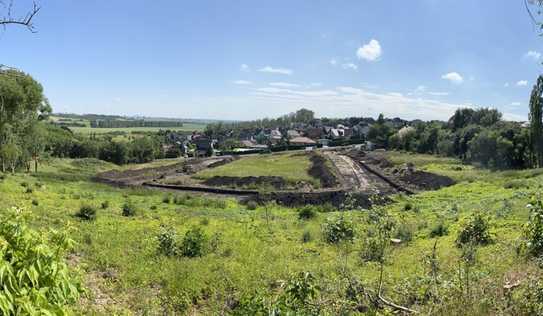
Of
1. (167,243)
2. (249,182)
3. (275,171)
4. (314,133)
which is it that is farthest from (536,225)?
(314,133)

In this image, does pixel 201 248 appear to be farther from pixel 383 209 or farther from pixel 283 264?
pixel 383 209

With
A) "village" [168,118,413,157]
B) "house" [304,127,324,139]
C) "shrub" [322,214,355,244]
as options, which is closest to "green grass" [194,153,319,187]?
"village" [168,118,413,157]

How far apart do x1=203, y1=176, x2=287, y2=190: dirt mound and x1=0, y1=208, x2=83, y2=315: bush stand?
38.6 metres

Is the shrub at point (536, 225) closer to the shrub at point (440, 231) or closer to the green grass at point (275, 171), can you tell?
the shrub at point (440, 231)

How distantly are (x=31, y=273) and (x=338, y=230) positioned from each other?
26.7 ft

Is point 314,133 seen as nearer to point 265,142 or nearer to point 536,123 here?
point 265,142

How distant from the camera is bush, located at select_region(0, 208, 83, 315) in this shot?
2.08 m

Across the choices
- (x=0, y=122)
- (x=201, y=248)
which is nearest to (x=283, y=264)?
(x=201, y=248)

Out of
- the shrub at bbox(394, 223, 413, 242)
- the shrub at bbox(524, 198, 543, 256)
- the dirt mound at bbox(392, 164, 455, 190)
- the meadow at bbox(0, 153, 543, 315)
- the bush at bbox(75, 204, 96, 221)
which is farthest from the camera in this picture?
the dirt mound at bbox(392, 164, 455, 190)

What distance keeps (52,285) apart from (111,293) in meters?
5.52

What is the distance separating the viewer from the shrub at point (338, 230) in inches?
355

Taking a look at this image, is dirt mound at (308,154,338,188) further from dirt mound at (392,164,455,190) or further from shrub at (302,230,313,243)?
shrub at (302,230,313,243)

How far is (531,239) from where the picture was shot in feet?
17.0

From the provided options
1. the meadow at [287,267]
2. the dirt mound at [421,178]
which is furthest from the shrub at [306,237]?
the dirt mound at [421,178]
